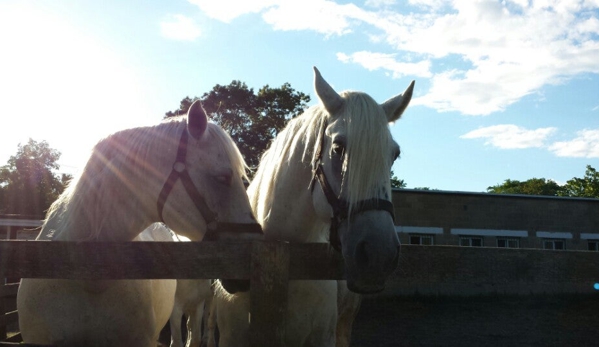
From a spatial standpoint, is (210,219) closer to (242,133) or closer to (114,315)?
(114,315)

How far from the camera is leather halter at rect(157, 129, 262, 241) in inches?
110

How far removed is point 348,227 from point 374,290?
317 millimetres

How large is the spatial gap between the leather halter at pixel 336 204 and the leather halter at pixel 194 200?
427 mm

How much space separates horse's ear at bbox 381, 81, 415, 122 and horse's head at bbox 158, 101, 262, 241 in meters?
0.91

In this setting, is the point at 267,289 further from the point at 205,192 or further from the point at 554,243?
the point at 554,243

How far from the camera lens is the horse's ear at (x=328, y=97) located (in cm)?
285

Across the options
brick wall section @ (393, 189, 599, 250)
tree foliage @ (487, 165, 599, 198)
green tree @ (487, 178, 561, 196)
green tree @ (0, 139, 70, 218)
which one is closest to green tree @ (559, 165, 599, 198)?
tree foliage @ (487, 165, 599, 198)

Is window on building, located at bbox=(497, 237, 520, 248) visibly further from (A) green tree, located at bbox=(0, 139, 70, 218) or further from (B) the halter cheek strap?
(A) green tree, located at bbox=(0, 139, 70, 218)

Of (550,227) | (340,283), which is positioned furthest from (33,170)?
(340,283)

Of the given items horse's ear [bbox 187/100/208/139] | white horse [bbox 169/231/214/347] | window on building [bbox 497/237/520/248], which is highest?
horse's ear [bbox 187/100/208/139]

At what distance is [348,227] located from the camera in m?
2.47

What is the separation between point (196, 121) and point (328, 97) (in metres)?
0.75

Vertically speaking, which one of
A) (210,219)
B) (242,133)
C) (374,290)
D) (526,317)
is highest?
(242,133)

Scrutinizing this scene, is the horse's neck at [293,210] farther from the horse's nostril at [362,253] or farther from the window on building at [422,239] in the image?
the window on building at [422,239]
